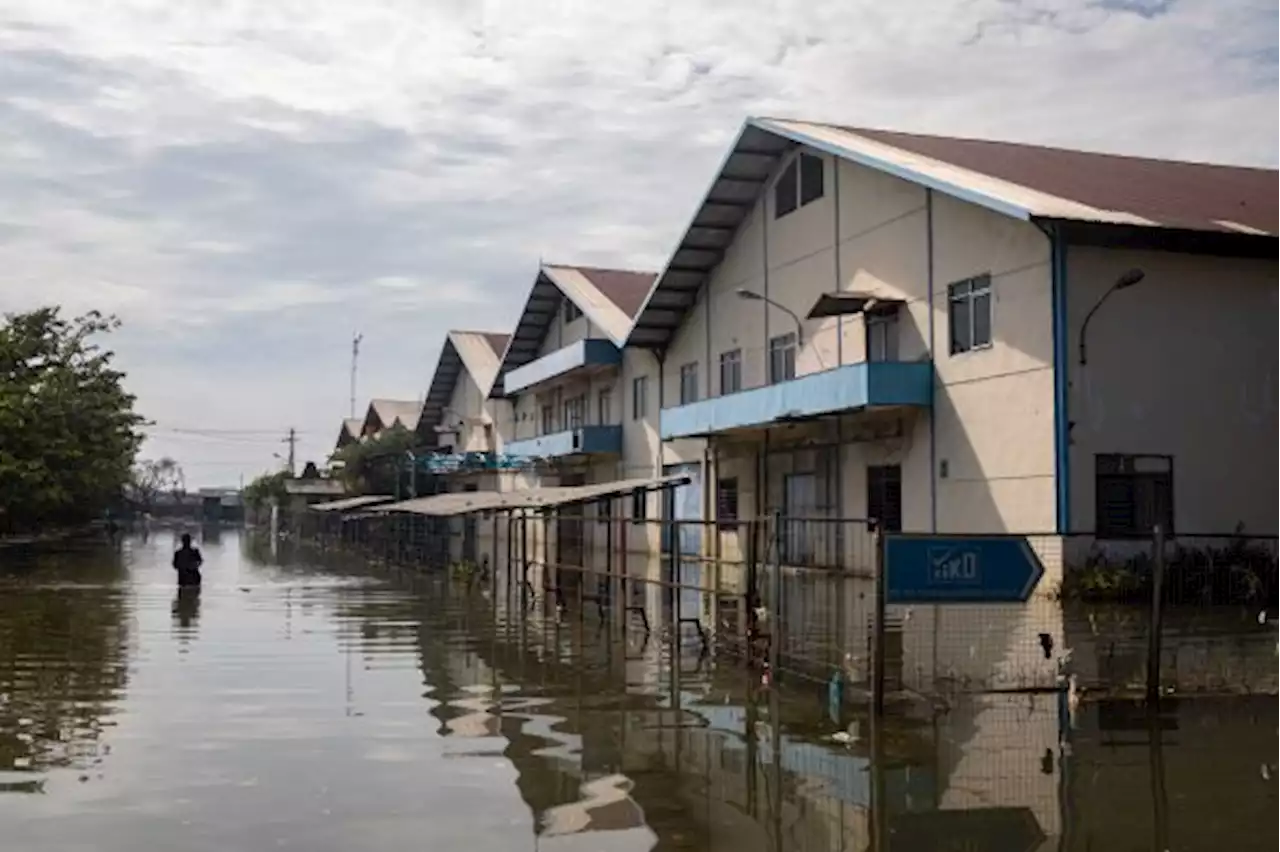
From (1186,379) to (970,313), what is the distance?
3.75m

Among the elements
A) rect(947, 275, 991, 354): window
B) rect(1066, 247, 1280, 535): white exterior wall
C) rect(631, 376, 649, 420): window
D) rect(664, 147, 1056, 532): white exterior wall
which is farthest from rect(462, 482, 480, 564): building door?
rect(1066, 247, 1280, 535): white exterior wall

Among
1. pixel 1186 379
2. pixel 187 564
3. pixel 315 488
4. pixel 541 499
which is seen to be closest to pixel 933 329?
pixel 1186 379

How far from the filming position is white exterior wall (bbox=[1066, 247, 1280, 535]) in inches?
902

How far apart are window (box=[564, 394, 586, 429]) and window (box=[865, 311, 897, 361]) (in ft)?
60.2

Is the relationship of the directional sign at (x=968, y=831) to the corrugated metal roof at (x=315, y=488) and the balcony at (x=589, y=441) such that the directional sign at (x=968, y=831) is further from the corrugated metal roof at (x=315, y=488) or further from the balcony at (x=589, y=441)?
the corrugated metal roof at (x=315, y=488)

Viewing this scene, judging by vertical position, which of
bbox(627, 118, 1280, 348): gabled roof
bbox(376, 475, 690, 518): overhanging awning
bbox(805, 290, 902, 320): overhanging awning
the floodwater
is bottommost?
the floodwater

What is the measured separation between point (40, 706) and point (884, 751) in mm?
7257

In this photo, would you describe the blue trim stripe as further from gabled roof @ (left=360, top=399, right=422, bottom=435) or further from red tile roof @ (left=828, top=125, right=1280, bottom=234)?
gabled roof @ (left=360, top=399, right=422, bottom=435)

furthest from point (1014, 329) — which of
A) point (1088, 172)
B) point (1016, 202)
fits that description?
point (1088, 172)

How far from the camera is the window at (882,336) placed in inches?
1097

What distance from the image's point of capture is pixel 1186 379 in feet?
77.0

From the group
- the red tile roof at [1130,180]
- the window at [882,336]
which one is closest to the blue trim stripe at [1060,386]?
the red tile roof at [1130,180]

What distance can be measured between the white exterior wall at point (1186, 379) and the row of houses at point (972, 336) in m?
0.04

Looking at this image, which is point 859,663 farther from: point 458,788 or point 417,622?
point 417,622
